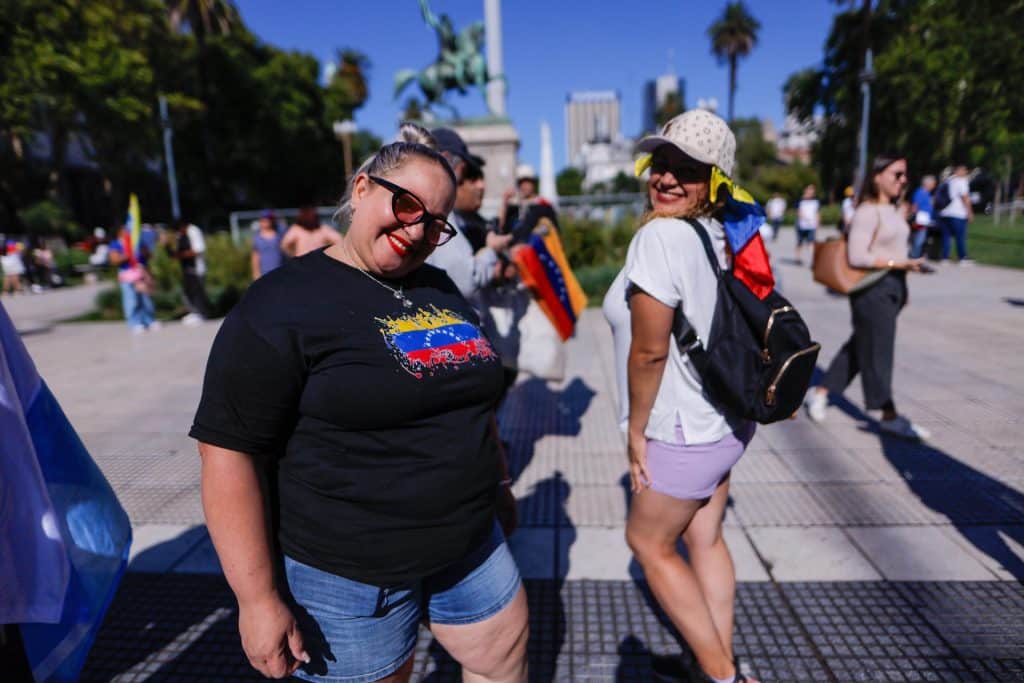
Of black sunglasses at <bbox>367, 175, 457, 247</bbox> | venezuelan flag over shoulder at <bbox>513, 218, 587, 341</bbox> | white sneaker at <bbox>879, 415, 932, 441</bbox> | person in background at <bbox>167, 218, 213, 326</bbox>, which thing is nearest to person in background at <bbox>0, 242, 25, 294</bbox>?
person in background at <bbox>167, 218, 213, 326</bbox>

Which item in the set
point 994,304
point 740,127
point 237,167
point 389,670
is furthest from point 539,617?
point 740,127

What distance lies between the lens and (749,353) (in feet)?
5.86

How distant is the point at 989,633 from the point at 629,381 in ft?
5.84

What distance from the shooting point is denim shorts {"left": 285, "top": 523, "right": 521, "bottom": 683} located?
1.41 metres

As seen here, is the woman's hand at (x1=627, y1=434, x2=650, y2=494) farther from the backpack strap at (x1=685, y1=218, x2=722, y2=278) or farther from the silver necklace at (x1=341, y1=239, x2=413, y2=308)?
the silver necklace at (x1=341, y1=239, x2=413, y2=308)

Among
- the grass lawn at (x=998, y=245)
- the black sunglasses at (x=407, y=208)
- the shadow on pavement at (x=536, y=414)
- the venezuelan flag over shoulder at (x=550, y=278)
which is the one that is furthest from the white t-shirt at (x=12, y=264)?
the grass lawn at (x=998, y=245)

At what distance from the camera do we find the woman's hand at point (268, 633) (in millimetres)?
1323

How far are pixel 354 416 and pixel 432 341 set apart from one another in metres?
0.25

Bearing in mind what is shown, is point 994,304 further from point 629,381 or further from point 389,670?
point 389,670

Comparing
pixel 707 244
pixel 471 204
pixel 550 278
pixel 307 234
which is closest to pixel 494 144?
pixel 307 234

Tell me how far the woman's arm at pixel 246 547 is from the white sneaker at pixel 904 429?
4.27 meters

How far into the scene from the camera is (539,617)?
8.58 ft

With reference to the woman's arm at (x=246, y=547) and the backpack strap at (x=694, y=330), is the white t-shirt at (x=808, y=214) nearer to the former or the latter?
the backpack strap at (x=694, y=330)

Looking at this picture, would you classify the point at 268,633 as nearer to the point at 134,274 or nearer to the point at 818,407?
the point at 818,407
